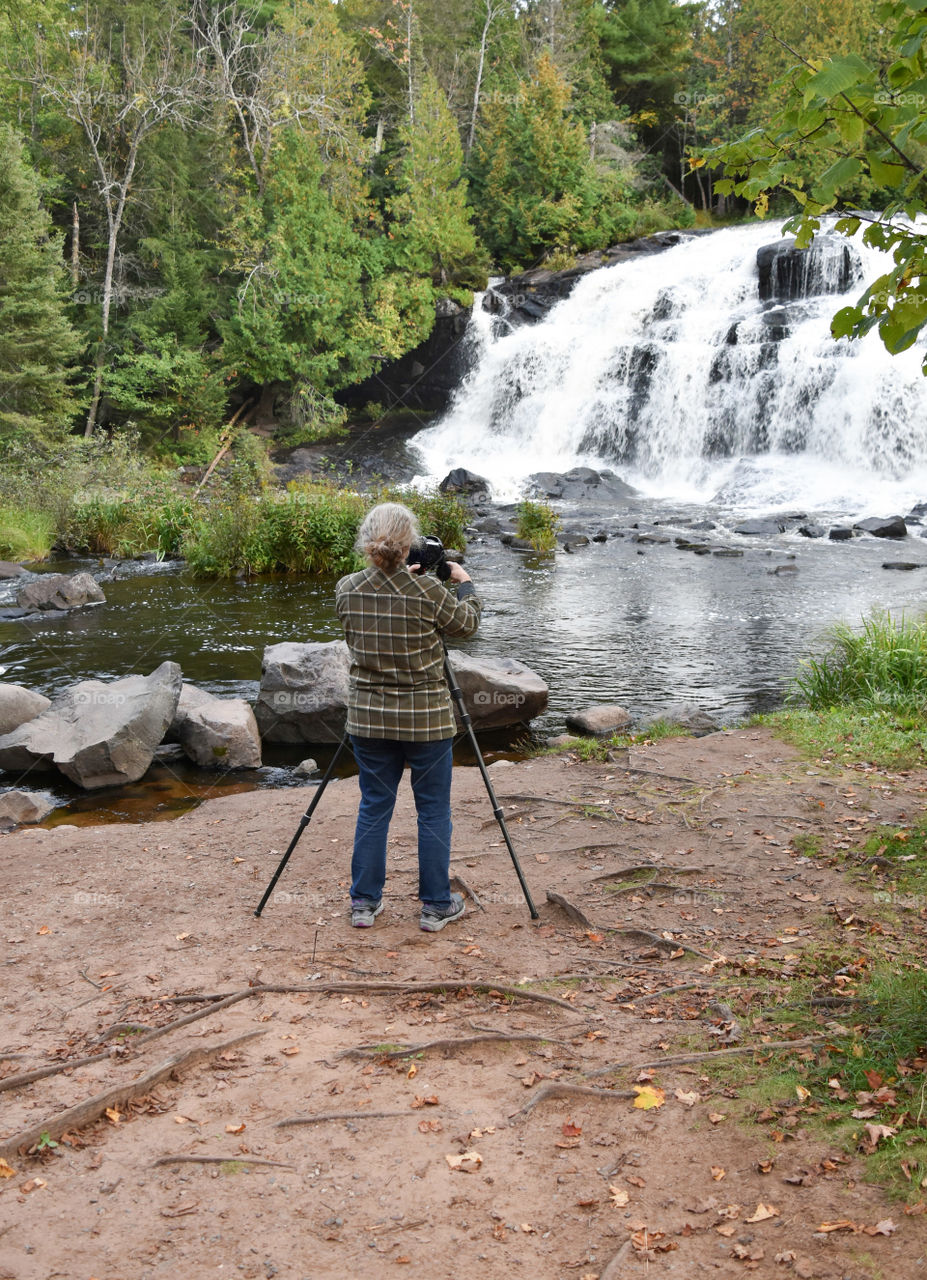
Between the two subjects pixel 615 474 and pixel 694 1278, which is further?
pixel 615 474

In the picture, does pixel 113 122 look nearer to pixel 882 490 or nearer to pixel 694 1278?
pixel 882 490

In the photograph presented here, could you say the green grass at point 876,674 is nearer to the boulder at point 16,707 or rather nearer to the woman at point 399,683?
the woman at point 399,683

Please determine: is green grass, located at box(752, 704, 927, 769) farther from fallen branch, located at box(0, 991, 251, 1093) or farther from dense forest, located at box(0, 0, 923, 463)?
dense forest, located at box(0, 0, 923, 463)

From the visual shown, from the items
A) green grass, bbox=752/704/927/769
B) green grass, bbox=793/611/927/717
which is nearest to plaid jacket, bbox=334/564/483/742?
green grass, bbox=752/704/927/769

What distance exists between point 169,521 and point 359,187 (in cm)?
1850

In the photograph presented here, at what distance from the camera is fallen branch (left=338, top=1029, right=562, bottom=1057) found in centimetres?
390

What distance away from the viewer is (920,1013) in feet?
11.9

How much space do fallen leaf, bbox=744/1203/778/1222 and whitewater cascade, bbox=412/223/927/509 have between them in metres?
19.8

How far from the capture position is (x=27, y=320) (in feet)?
81.7

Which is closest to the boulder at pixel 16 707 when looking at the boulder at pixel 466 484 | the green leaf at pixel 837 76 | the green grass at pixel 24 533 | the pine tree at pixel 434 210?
the green leaf at pixel 837 76

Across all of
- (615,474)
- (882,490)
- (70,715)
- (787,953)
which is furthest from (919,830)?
(615,474)

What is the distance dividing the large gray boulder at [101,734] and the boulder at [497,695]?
2.72 m

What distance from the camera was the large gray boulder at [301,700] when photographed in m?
9.53

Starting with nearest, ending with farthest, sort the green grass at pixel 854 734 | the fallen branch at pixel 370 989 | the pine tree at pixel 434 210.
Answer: the fallen branch at pixel 370 989
the green grass at pixel 854 734
the pine tree at pixel 434 210
